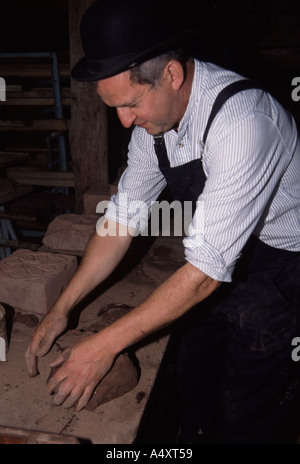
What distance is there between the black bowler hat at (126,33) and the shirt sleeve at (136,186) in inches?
25.7

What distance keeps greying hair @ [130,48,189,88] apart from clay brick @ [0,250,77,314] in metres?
1.33

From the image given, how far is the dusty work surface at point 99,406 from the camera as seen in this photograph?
1669 millimetres

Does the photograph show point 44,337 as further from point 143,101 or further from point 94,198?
point 94,198

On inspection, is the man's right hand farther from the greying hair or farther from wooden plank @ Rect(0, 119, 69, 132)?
wooden plank @ Rect(0, 119, 69, 132)

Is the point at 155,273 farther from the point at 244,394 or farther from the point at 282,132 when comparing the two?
the point at 282,132

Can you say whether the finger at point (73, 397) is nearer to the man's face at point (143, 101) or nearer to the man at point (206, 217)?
the man at point (206, 217)

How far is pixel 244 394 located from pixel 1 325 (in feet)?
4.74

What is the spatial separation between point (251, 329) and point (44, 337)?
1.12m

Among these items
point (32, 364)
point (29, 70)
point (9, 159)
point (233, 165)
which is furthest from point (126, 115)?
point (29, 70)

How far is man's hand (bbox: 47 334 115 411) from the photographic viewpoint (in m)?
1.73

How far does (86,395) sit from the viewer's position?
5.65ft

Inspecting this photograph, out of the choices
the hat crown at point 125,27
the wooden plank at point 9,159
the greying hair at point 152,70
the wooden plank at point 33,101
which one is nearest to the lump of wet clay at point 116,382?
the greying hair at point 152,70

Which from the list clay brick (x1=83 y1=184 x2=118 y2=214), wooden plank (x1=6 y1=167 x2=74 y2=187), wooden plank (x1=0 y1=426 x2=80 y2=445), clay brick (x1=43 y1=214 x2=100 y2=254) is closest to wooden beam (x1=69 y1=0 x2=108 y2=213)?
clay brick (x1=83 y1=184 x2=118 y2=214)

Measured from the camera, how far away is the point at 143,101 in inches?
69.6
